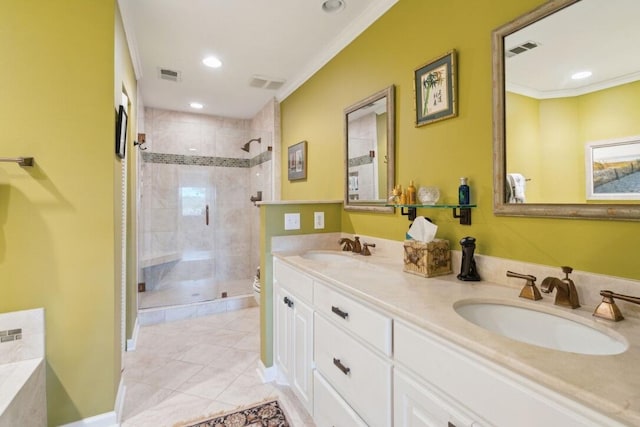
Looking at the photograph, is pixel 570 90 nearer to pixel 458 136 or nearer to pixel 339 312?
pixel 458 136

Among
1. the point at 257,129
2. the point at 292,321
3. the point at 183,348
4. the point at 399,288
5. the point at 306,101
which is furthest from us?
the point at 257,129

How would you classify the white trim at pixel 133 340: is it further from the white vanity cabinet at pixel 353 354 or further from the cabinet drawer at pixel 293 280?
the white vanity cabinet at pixel 353 354

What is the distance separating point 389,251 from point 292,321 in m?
0.74

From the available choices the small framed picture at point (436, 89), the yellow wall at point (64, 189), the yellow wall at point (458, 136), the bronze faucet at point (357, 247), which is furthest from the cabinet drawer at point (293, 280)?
the small framed picture at point (436, 89)

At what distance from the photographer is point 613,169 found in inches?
39.1

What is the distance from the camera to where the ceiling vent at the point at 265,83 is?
322 cm

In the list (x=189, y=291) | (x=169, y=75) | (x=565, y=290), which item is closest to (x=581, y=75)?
(x=565, y=290)

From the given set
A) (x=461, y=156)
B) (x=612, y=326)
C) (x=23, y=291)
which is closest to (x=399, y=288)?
(x=612, y=326)

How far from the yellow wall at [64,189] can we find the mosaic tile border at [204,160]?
2233mm

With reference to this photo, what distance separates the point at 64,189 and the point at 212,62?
70.5 inches

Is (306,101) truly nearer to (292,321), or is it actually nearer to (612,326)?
(292,321)

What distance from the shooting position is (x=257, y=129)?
4453 mm

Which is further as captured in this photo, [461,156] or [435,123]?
[435,123]

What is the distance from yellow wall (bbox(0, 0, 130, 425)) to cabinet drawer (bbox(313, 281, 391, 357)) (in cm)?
123
